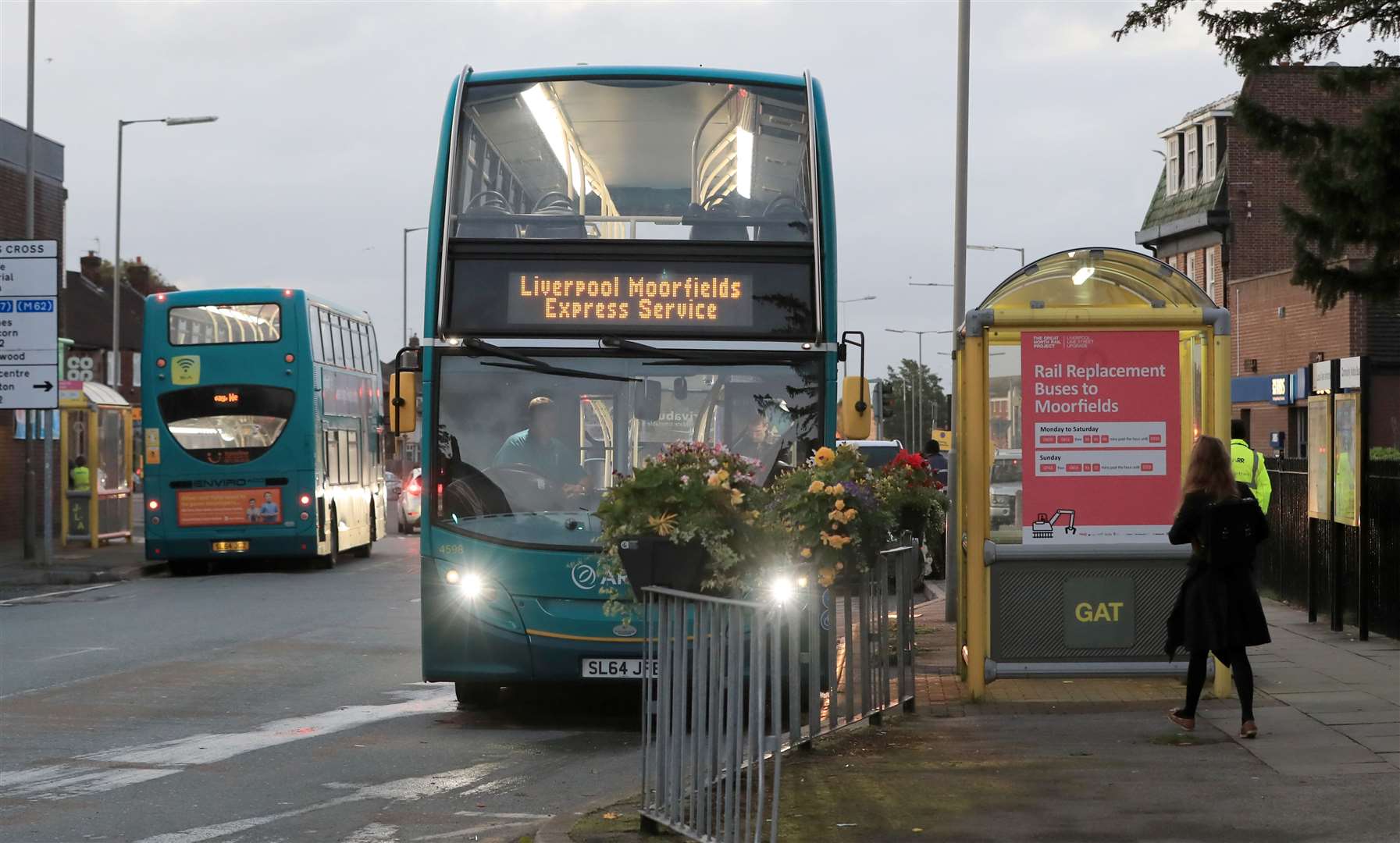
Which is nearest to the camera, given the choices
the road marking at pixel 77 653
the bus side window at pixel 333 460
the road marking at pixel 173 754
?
the road marking at pixel 173 754

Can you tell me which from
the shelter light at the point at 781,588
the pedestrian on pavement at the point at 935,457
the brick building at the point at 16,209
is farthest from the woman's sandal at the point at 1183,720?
the brick building at the point at 16,209

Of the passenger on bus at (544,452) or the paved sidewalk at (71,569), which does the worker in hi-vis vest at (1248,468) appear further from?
the paved sidewalk at (71,569)

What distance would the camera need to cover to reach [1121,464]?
41.2 ft

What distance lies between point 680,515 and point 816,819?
1606mm

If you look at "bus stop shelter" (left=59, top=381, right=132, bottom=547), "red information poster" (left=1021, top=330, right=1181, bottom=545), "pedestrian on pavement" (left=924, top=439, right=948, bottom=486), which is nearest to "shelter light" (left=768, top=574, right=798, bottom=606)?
"red information poster" (left=1021, top=330, right=1181, bottom=545)

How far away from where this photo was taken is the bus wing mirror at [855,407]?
12.4 meters

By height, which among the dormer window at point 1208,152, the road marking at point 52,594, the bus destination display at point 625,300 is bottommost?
the road marking at point 52,594

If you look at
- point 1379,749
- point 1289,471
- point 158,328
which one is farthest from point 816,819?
point 158,328

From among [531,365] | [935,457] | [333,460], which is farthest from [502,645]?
[333,460]

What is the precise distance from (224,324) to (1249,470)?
18.7 m

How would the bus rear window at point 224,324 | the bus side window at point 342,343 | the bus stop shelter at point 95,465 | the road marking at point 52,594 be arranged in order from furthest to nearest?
the bus stop shelter at point 95,465 < the bus side window at point 342,343 < the bus rear window at point 224,324 < the road marking at point 52,594

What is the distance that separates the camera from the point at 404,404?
40.8ft

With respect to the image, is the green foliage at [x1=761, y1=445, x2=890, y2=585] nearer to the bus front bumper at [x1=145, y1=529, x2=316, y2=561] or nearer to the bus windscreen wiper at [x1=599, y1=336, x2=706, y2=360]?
the bus windscreen wiper at [x1=599, y1=336, x2=706, y2=360]

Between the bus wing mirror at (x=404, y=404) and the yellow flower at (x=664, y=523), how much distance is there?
12.4 ft
